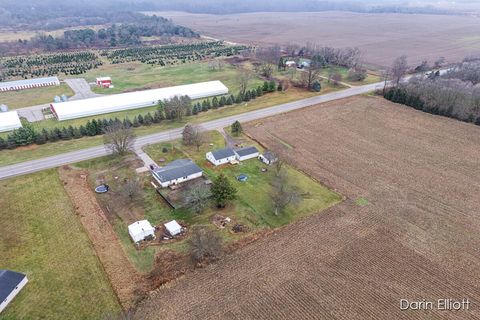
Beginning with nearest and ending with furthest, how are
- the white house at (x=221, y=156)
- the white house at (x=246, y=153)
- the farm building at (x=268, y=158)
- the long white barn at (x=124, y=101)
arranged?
the white house at (x=221, y=156) → the farm building at (x=268, y=158) → the white house at (x=246, y=153) → the long white barn at (x=124, y=101)

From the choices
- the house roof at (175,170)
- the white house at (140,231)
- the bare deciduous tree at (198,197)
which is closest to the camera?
the white house at (140,231)

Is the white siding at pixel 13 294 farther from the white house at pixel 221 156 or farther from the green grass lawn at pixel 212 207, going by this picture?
the white house at pixel 221 156

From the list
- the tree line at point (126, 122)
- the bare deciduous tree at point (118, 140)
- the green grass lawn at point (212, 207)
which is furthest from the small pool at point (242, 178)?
the tree line at point (126, 122)

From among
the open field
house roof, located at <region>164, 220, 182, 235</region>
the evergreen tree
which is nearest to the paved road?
the evergreen tree

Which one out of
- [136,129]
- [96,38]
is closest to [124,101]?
[136,129]

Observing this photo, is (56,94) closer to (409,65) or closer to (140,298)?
(140,298)
